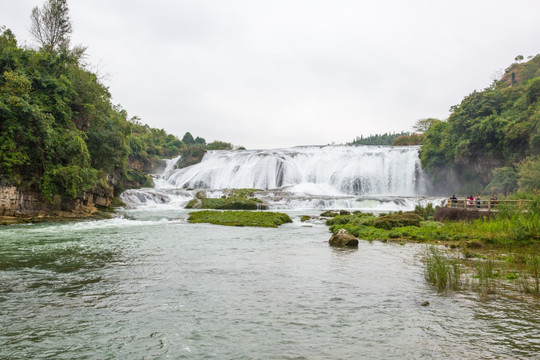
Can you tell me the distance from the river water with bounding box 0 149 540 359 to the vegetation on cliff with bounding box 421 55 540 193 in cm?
2557

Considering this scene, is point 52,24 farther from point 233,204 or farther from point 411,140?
point 411,140

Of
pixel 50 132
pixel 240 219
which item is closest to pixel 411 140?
pixel 240 219

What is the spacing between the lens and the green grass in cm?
1941

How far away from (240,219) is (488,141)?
3049cm

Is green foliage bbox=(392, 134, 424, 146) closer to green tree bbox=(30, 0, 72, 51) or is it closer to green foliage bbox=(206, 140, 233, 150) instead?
green foliage bbox=(206, 140, 233, 150)

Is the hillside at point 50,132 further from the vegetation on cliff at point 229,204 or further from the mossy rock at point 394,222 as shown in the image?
the mossy rock at point 394,222

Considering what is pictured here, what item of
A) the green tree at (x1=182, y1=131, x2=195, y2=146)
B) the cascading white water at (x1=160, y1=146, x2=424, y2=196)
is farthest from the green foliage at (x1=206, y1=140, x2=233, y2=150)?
the cascading white water at (x1=160, y1=146, x2=424, y2=196)

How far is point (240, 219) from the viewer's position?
67.4 feet

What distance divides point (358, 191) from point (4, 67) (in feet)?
116

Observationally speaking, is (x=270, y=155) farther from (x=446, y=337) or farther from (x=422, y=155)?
(x=446, y=337)

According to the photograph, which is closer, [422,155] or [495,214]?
[495,214]

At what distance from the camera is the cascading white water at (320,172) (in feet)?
145

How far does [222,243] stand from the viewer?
43.8ft

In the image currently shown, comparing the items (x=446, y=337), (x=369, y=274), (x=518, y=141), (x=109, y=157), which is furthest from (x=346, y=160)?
(x=446, y=337)
